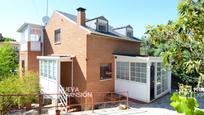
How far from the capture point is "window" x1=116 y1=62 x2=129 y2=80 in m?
17.7

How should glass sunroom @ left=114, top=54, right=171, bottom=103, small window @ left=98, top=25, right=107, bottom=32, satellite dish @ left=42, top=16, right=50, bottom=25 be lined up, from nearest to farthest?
glass sunroom @ left=114, top=54, right=171, bottom=103
small window @ left=98, top=25, right=107, bottom=32
satellite dish @ left=42, top=16, right=50, bottom=25

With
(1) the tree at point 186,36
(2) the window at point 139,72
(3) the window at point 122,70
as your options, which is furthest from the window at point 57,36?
(1) the tree at point 186,36

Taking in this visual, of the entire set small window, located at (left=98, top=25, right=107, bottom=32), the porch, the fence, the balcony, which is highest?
small window, located at (left=98, top=25, right=107, bottom=32)

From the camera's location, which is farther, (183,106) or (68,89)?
(68,89)

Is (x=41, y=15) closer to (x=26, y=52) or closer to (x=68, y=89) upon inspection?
(x=26, y=52)

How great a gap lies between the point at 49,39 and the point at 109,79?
8.61 meters

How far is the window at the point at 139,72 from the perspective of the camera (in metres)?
16.1

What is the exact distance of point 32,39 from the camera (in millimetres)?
22359

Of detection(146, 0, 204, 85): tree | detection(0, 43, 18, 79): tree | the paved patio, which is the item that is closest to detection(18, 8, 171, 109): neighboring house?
the paved patio

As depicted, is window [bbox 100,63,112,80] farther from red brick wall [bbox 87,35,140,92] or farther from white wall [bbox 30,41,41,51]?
white wall [bbox 30,41,41,51]

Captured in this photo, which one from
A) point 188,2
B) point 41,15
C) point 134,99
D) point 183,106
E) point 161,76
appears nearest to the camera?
point 183,106

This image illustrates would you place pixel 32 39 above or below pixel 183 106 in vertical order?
above

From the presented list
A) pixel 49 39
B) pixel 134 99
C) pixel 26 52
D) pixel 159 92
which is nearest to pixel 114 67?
pixel 134 99

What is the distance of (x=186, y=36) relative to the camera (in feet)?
15.9
